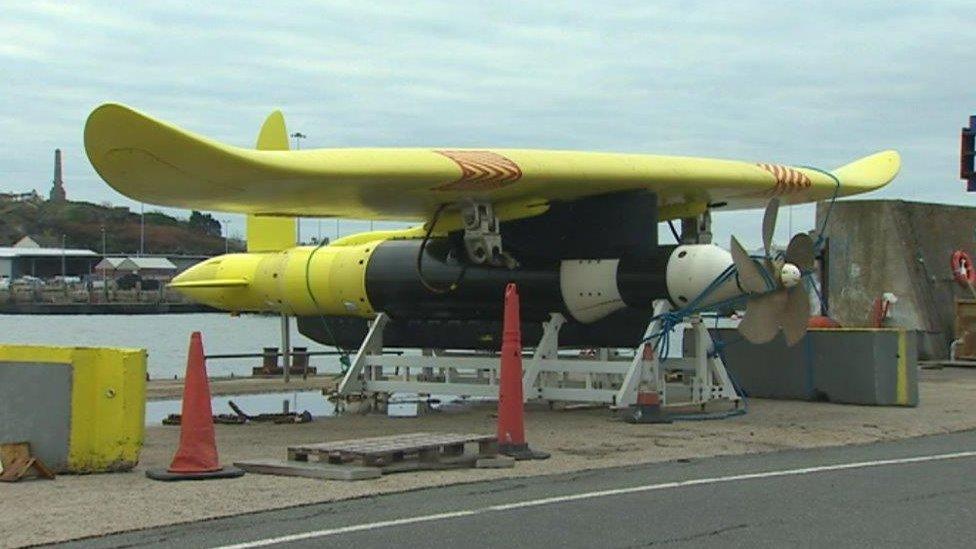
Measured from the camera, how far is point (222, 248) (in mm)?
99312

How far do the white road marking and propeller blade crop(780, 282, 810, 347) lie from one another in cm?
402

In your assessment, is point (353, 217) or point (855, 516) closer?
point (855, 516)

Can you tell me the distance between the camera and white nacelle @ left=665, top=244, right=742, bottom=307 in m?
15.9

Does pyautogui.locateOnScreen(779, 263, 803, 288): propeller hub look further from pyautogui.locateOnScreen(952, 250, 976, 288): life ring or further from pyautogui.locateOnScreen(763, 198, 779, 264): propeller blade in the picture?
pyautogui.locateOnScreen(952, 250, 976, 288): life ring

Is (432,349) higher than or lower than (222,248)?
lower

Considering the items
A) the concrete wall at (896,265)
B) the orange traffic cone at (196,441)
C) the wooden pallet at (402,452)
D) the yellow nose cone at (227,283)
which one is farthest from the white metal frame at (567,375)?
the concrete wall at (896,265)

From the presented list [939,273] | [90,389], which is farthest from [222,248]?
[90,389]

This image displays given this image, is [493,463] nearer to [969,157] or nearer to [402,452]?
[402,452]

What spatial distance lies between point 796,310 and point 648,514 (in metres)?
8.00

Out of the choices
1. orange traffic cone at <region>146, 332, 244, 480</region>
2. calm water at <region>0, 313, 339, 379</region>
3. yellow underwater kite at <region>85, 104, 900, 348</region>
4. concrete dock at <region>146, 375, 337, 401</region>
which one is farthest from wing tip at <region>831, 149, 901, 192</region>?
calm water at <region>0, 313, 339, 379</region>

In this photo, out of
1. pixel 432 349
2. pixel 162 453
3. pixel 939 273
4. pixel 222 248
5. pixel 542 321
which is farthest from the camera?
pixel 222 248

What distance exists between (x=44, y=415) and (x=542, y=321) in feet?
27.1

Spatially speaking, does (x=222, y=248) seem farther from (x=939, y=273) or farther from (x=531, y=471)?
(x=531, y=471)

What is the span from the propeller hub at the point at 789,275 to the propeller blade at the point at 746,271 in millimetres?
254
